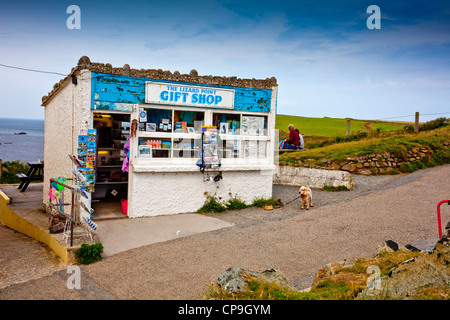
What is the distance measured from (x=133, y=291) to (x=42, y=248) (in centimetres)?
415

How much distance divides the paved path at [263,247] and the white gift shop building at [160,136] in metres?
1.37

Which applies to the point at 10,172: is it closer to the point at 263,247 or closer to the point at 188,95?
the point at 188,95

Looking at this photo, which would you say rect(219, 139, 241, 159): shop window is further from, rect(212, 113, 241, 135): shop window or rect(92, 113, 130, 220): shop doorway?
rect(92, 113, 130, 220): shop doorway

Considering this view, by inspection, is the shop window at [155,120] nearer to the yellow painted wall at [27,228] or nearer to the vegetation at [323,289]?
the yellow painted wall at [27,228]

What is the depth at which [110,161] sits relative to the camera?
42.7 feet

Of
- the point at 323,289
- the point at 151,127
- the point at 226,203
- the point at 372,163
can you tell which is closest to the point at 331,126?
the point at 372,163

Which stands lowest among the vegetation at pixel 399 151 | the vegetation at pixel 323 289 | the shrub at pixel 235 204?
the shrub at pixel 235 204

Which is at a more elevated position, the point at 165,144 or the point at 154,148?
the point at 165,144

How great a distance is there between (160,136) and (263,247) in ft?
15.2

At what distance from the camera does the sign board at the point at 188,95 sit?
35.9 ft

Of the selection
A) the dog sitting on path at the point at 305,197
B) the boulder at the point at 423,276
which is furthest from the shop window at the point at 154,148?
the boulder at the point at 423,276

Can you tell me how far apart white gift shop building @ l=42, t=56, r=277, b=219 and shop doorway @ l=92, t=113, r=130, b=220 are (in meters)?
0.03
